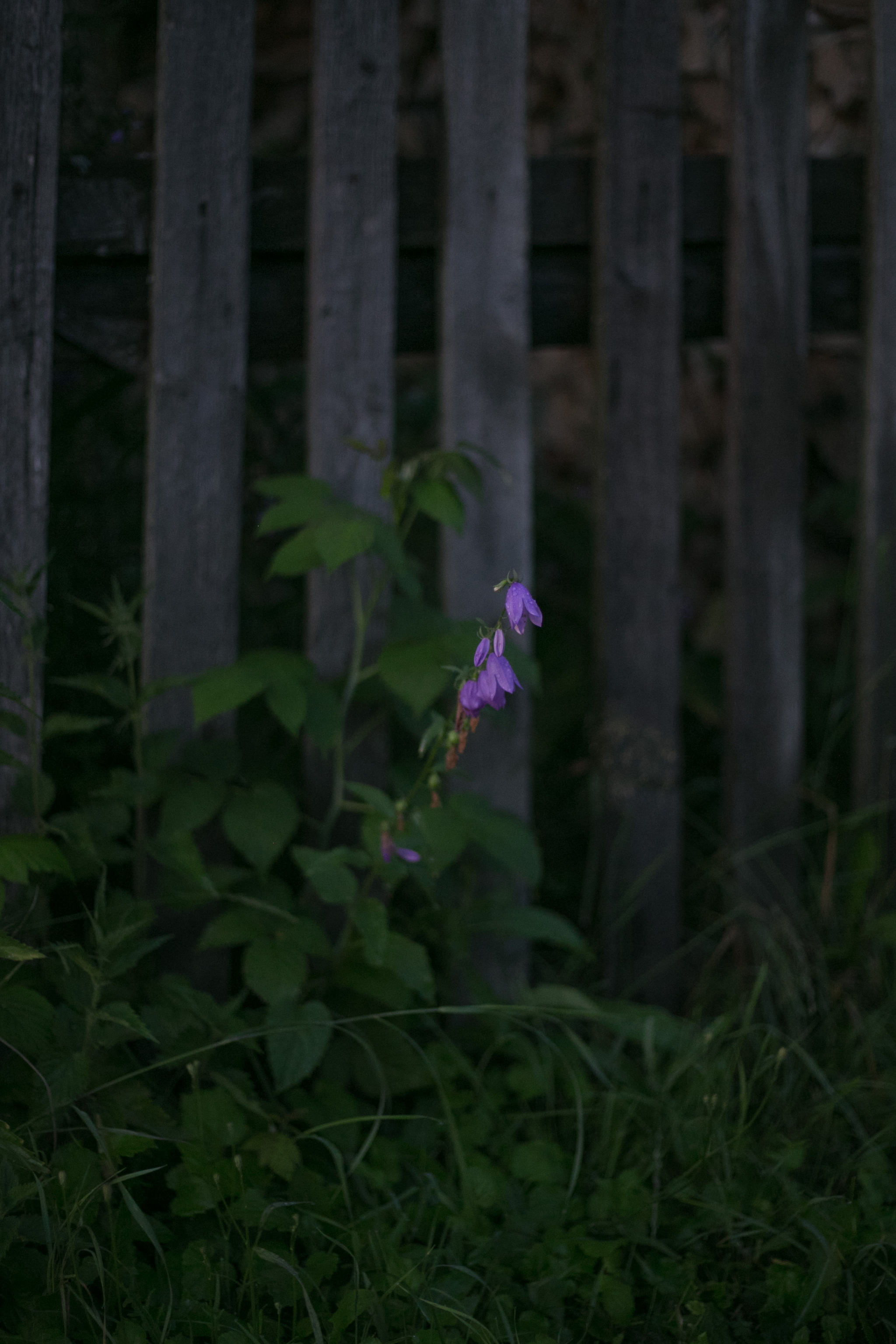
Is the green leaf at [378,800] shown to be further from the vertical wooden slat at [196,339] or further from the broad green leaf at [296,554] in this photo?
the vertical wooden slat at [196,339]

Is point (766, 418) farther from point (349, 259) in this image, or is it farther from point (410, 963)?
point (410, 963)

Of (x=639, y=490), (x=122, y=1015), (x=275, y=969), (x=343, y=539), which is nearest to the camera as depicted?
(x=122, y=1015)

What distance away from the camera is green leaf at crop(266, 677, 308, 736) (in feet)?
6.08

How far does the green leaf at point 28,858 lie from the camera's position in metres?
1.57

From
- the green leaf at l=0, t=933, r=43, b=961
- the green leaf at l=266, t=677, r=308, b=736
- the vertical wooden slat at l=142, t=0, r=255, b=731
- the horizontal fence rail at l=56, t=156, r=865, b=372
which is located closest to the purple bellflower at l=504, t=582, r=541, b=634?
the green leaf at l=266, t=677, r=308, b=736

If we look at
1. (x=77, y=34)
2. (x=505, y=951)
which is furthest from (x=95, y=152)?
(x=505, y=951)

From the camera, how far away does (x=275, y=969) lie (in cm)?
174

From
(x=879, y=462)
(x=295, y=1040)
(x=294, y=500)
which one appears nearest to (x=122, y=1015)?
(x=295, y=1040)

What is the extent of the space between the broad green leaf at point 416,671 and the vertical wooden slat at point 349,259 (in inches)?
12.4

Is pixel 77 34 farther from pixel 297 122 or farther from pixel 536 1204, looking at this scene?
pixel 536 1204

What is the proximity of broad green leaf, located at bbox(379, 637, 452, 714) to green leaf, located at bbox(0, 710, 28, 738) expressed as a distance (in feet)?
2.00

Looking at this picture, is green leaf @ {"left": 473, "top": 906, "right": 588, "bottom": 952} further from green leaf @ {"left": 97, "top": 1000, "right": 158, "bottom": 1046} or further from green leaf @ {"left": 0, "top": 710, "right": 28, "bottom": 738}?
green leaf @ {"left": 0, "top": 710, "right": 28, "bottom": 738}

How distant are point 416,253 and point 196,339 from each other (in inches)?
21.5

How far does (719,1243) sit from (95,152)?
92.1 inches
